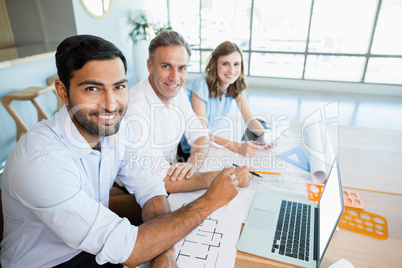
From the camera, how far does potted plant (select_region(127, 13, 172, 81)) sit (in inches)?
199

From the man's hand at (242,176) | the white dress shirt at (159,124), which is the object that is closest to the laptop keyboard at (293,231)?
the man's hand at (242,176)

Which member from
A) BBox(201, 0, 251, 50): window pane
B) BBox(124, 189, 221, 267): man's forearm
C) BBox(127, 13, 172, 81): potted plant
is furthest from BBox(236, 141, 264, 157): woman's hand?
BBox(201, 0, 251, 50): window pane

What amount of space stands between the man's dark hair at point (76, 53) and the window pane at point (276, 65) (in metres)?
5.20

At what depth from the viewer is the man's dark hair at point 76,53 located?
2.79 feet

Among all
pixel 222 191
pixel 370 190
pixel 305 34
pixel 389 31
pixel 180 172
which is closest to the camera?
pixel 222 191

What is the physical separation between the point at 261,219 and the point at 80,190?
1.99 ft

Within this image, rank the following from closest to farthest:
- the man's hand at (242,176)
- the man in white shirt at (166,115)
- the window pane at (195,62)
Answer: the man's hand at (242,176) < the man in white shirt at (166,115) < the window pane at (195,62)

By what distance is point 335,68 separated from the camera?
5391mm

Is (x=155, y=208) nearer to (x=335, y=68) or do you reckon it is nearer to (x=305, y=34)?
(x=305, y=34)

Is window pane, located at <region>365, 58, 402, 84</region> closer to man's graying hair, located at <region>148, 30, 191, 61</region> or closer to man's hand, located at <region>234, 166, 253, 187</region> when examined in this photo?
man's graying hair, located at <region>148, 30, 191, 61</region>

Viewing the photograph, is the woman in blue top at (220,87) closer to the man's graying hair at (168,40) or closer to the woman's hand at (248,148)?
the woman's hand at (248,148)

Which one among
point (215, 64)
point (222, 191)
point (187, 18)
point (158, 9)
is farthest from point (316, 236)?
point (158, 9)

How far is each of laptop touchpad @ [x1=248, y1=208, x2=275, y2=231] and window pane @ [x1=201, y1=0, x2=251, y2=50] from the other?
5.05 metres

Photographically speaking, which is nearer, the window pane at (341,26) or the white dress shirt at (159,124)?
the white dress shirt at (159,124)
